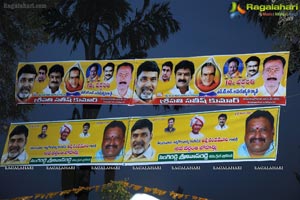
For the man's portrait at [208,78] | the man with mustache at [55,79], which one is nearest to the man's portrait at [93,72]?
the man with mustache at [55,79]

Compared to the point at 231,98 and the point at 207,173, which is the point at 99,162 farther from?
the point at 231,98

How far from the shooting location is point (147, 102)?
765 cm

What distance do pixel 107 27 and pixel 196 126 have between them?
265cm

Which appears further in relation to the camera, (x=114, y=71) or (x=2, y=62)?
(x=2, y=62)

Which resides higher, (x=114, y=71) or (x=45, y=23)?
→ (x=45, y=23)

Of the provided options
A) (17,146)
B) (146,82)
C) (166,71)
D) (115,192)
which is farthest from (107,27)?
(115,192)

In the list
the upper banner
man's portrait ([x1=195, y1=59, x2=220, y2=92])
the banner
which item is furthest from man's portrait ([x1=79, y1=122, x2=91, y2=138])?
man's portrait ([x1=195, y1=59, x2=220, y2=92])

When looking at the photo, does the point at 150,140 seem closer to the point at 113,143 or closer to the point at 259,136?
the point at 113,143

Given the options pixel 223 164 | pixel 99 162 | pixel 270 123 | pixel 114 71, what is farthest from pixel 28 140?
pixel 270 123

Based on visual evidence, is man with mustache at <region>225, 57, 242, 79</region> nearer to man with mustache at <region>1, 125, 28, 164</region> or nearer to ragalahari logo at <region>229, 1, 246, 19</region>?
ragalahari logo at <region>229, 1, 246, 19</region>

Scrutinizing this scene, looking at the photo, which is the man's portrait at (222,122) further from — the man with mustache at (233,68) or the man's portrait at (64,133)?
the man's portrait at (64,133)

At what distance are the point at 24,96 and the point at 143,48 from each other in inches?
85.6

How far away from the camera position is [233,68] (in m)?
7.24

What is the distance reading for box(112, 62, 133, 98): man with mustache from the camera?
7.77m
